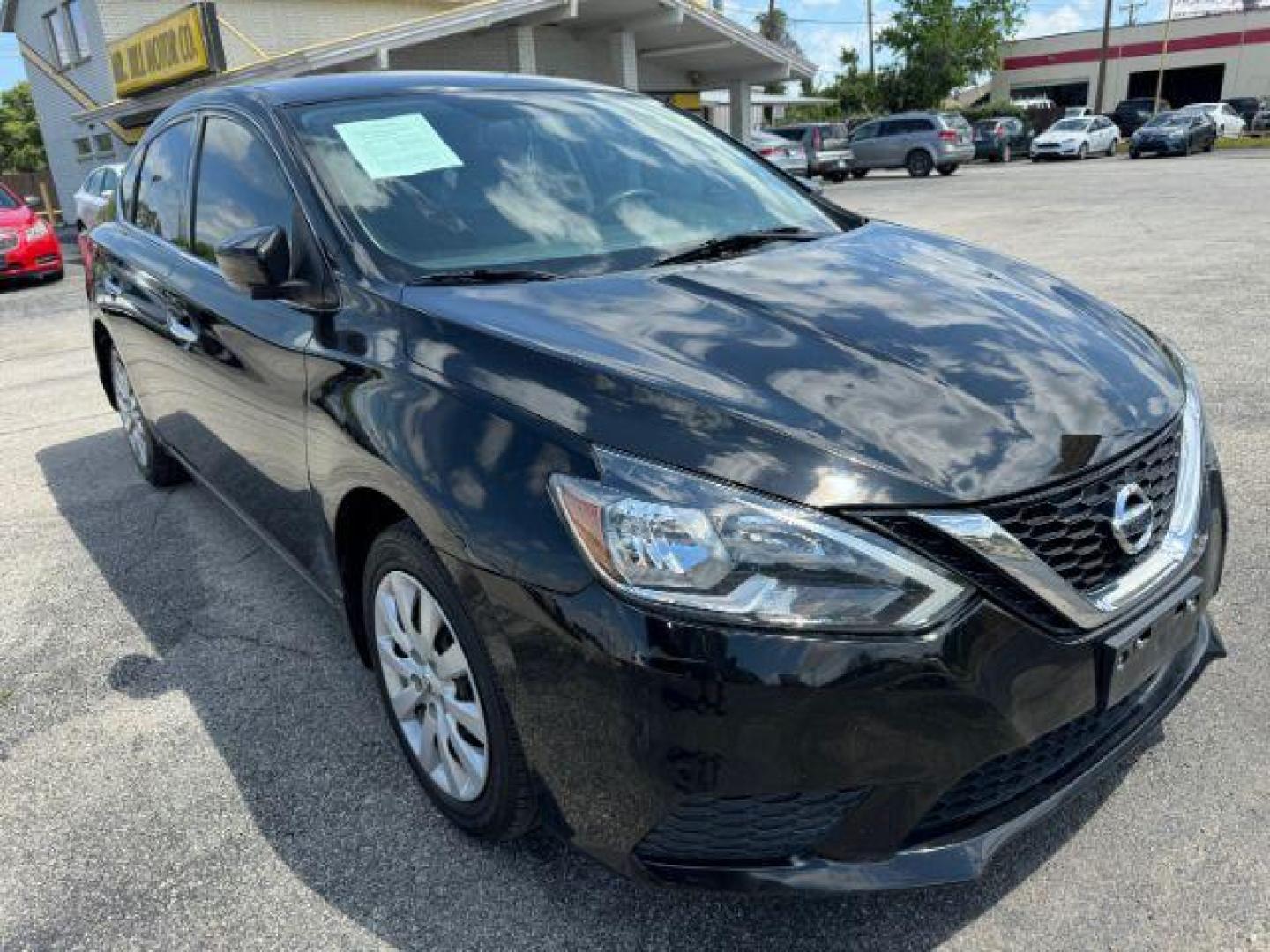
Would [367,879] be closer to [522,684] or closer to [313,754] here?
[313,754]

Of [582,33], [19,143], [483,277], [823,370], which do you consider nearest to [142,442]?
[483,277]

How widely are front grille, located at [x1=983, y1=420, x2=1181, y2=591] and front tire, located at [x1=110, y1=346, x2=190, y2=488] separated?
384cm

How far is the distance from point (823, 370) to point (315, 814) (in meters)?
1.61

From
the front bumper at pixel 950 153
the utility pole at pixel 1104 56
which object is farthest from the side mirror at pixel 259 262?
the utility pole at pixel 1104 56

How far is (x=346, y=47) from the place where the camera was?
16344 millimetres

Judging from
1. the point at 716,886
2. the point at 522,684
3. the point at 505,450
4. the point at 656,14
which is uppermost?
the point at 656,14

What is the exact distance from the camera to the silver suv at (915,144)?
94.7 feet

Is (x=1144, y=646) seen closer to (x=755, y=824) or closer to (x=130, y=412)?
(x=755, y=824)

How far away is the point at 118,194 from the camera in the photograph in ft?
15.2

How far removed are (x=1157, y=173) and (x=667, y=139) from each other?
2280cm

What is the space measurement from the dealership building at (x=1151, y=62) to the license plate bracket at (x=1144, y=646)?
59168 mm

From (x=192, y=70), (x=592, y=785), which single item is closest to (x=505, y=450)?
(x=592, y=785)

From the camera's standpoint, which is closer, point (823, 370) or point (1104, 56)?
point (823, 370)

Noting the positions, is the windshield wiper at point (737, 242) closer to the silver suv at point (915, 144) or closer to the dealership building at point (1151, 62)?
the silver suv at point (915, 144)
